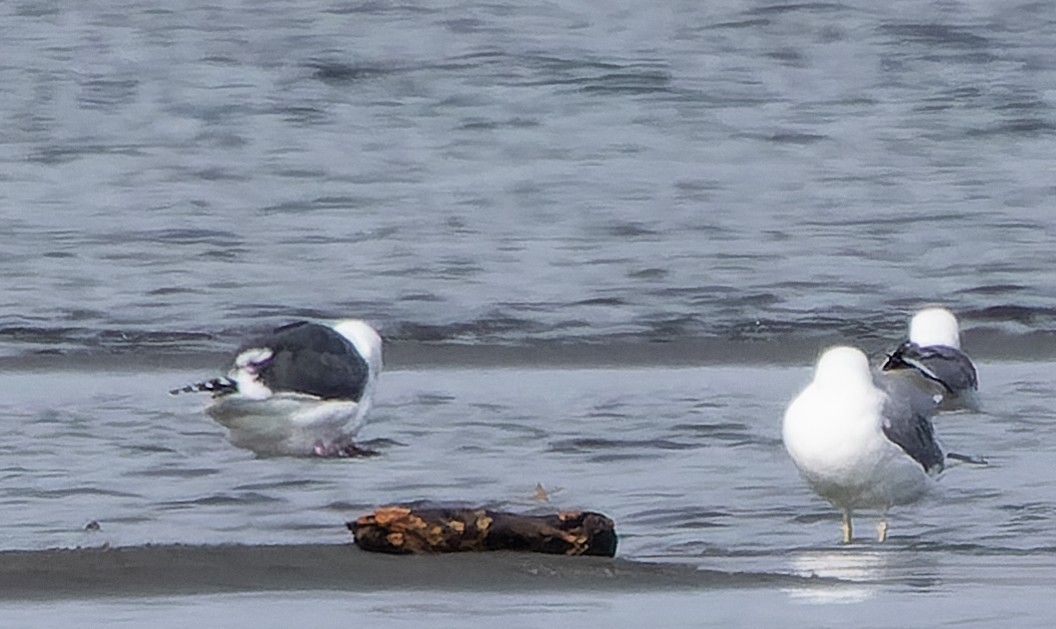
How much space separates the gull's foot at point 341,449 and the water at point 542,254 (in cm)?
7

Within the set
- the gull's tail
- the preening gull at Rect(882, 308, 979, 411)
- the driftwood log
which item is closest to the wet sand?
the driftwood log

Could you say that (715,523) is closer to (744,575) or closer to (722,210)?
(744,575)

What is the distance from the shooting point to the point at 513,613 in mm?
4305

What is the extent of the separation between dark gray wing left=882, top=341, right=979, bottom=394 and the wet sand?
240 centimetres

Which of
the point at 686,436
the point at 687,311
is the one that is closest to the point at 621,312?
the point at 687,311

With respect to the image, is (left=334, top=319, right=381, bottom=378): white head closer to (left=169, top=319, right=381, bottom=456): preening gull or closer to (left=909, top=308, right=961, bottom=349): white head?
(left=169, top=319, right=381, bottom=456): preening gull

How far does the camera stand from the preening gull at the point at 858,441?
5676mm

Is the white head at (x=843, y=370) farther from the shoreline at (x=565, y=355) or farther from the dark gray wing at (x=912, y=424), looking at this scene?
the shoreline at (x=565, y=355)

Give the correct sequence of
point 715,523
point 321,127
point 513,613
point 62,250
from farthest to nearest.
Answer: point 321,127, point 62,250, point 715,523, point 513,613

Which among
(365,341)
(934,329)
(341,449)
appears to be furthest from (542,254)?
(341,449)

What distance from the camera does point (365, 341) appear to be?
7.27 m

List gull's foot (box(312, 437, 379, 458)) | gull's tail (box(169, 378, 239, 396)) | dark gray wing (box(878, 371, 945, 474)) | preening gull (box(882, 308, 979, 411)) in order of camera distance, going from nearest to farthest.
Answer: dark gray wing (box(878, 371, 945, 474))
gull's foot (box(312, 437, 379, 458))
gull's tail (box(169, 378, 239, 396))
preening gull (box(882, 308, 979, 411))

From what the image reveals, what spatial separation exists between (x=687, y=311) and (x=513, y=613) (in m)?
4.64

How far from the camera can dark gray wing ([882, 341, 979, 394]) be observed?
708cm
